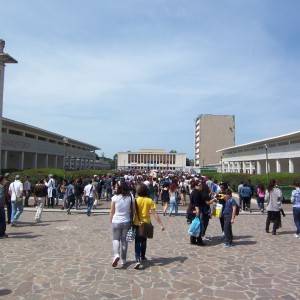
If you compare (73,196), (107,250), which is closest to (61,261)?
(107,250)

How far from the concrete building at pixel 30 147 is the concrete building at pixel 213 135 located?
61.6 metres

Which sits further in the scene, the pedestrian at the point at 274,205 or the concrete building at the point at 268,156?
the concrete building at the point at 268,156

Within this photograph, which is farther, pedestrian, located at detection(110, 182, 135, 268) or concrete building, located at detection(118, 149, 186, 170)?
concrete building, located at detection(118, 149, 186, 170)

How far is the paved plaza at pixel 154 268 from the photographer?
21.8 ft

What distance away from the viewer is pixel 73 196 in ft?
65.4

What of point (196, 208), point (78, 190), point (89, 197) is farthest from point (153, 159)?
point (196, 208)

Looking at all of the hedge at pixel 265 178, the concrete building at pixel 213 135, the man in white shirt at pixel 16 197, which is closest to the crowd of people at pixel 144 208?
the man in white shirt at pixel 16 197

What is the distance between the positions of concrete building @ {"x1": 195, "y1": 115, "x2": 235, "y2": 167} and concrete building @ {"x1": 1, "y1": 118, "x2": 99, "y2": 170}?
61.6 metres

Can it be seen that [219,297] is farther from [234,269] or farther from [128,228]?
[128,228]

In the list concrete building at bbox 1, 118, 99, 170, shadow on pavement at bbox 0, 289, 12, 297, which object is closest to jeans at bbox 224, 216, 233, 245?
shadow on pavement at bbox 0, 289, 12, 297

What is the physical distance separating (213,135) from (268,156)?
80.6m

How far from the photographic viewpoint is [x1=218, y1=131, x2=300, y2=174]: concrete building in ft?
180

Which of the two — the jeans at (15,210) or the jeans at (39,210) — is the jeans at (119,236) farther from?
the jeans at (39,210)

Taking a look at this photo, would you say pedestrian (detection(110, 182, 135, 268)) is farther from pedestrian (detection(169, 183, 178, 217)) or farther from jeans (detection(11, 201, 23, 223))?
pedestrian (detection(169, 183, 178, 217))
